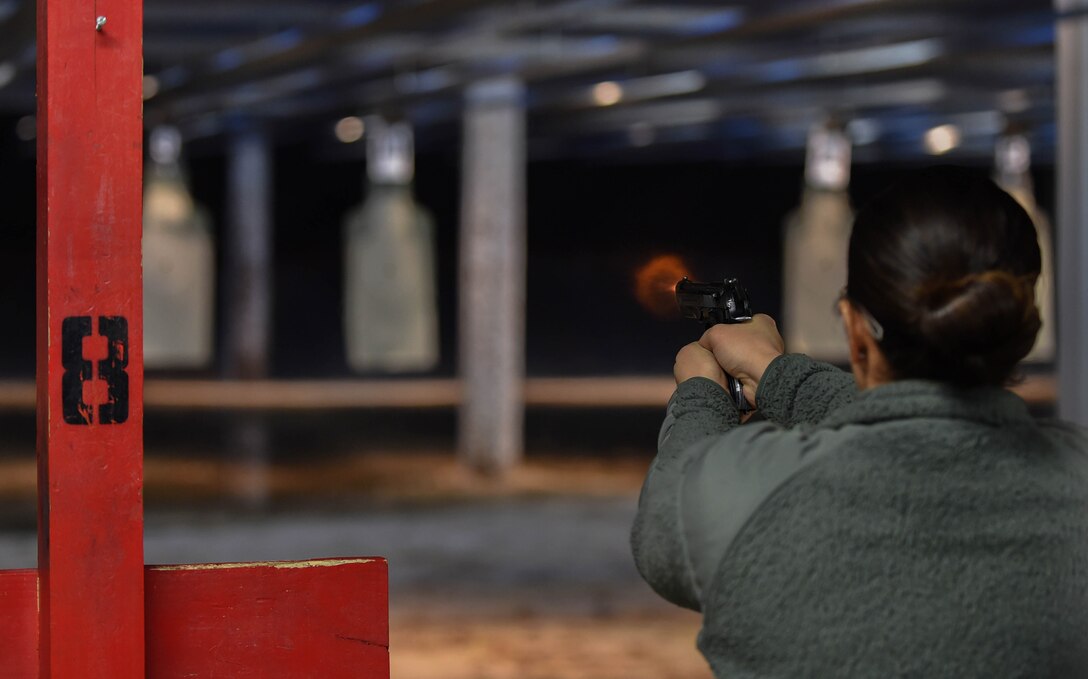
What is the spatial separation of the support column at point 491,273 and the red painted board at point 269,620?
5.78 meters

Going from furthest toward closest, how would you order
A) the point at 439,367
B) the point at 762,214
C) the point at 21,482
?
the point at 439,367 → the point at 762,214 → the point at 21,482

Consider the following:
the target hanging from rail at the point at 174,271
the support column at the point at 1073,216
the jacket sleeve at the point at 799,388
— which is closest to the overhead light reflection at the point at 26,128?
the target hanging from rail at the point at 174,271

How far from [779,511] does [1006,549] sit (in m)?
0.15

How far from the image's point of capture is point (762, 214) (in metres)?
13.5

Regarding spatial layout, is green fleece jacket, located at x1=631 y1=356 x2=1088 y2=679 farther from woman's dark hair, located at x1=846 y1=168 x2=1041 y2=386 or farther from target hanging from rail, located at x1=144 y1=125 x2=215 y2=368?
target hanging from rail, located at x1=144 y1=125 x2=215 y2=368

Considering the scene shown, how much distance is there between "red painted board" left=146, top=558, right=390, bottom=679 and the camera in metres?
1.16

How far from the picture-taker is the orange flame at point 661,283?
1.22m

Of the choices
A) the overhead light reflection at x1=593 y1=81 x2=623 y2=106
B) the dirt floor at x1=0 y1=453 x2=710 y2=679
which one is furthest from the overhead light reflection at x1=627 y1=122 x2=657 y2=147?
the dirt floor at x1=0 y1=453 x2=710 y2=679

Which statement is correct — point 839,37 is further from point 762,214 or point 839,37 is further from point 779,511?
point 762,214

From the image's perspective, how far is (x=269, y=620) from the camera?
3.86ft

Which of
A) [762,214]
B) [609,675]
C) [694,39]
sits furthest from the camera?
[762,214]

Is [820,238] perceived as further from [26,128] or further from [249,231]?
[26,128]

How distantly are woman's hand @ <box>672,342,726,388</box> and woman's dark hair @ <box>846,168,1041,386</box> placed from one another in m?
0.20

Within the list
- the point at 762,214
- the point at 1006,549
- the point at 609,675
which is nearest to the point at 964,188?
the point at 1006,549
